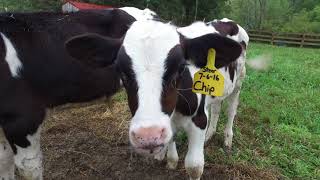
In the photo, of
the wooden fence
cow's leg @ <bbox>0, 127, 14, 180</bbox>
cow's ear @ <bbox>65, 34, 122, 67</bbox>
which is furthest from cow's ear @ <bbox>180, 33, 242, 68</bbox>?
the wooden fence

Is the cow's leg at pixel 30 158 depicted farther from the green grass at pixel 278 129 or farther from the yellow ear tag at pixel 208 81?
the green grass at pixel 278 129

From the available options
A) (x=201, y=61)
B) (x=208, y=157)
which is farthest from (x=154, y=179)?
(x=201, y=61)

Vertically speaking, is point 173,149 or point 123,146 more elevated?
point 173,149

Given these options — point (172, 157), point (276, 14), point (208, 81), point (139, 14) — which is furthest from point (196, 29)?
point (276, 14)

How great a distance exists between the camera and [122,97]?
7.24m

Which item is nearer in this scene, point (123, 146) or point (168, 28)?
point (168, 28)

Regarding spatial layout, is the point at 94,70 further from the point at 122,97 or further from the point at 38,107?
the point at 122,97

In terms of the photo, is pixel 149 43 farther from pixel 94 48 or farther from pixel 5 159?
pixel 5 159

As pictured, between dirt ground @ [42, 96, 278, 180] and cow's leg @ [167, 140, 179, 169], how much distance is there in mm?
68

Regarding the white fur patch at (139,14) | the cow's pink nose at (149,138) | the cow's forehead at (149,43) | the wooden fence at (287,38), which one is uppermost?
the cow's forehead at (149,43)

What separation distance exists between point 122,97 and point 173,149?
2.71 metres

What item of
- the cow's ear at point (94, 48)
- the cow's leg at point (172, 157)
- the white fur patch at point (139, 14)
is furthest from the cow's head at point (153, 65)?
the cow's leg at point (172, 157)

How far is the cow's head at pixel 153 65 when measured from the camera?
267cm

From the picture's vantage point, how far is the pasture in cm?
471
